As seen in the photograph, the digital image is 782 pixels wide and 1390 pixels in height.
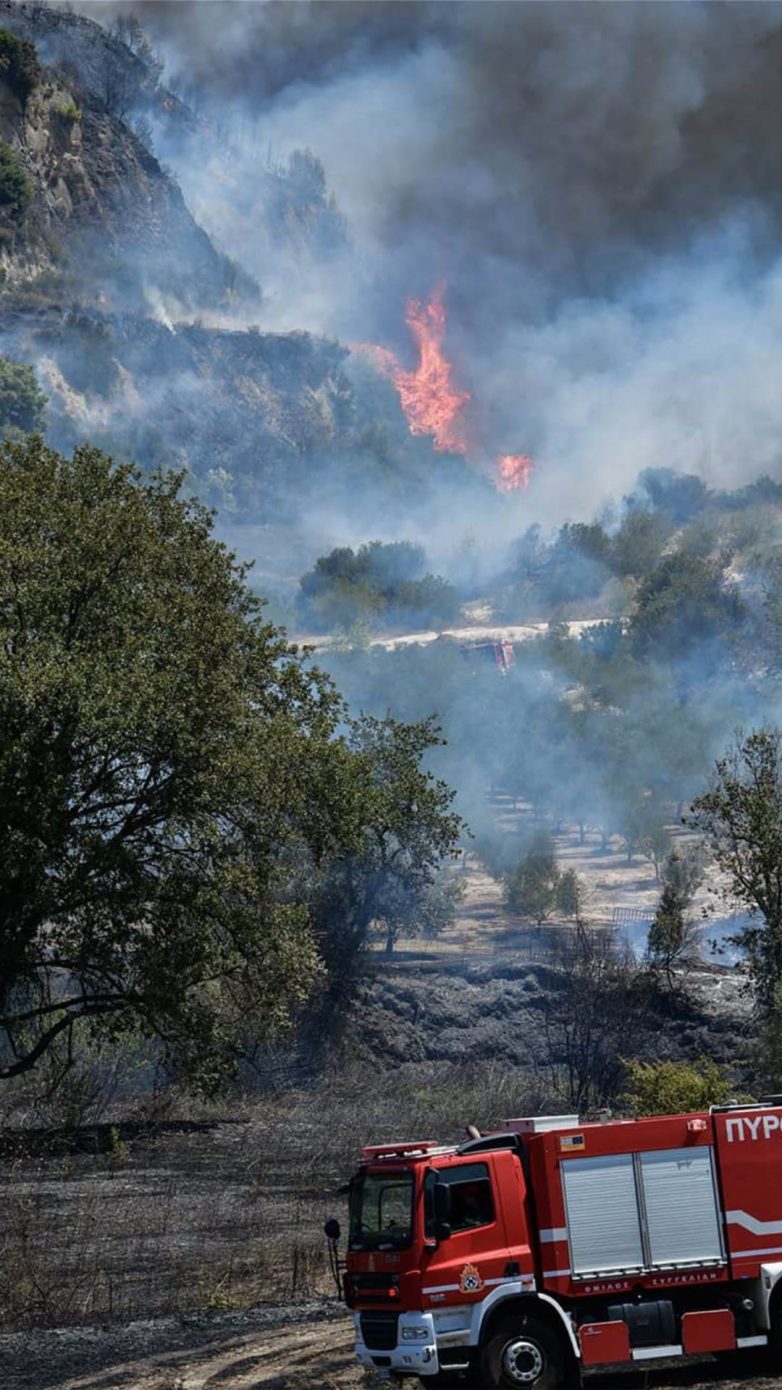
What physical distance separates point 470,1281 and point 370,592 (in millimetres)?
126141

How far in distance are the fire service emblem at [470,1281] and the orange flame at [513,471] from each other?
175924 mm

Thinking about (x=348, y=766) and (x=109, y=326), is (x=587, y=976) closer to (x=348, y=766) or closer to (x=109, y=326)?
(x=348, y=766)

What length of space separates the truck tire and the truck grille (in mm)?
998

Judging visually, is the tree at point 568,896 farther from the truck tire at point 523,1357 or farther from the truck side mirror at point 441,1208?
the truck side mirror at point 441,1208

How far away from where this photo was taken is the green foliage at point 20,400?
5472 inches

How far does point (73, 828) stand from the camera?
26969 millimetres

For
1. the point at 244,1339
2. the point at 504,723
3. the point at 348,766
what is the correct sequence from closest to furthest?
1. the point at 244,1339
2. the point at 348,766
3. the point at 504,723

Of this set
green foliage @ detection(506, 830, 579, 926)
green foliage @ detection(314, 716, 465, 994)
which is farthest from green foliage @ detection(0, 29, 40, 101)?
green foliage @ detection(314, 716, 465, 994)

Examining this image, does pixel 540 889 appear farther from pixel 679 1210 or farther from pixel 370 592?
pixel 370 592

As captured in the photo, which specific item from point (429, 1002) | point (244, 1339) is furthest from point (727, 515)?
point (244, 1339)

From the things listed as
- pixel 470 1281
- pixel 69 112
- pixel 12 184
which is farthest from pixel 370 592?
pixel 470 1281

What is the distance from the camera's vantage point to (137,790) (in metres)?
27.7

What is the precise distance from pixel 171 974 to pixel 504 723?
7668 cm

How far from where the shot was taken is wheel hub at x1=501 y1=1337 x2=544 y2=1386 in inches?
623
